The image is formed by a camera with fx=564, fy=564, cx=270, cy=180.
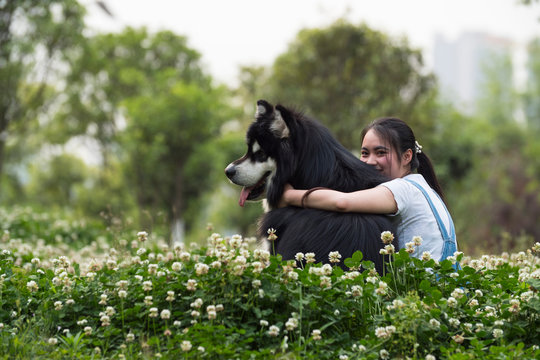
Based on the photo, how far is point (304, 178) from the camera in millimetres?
4453

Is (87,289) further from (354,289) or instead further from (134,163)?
(134,163)

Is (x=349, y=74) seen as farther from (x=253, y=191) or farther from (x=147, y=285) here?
(x=147, y=285)

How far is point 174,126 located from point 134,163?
4.40 m

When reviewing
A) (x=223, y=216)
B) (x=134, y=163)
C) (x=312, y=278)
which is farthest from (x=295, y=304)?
(x=223, y=216)

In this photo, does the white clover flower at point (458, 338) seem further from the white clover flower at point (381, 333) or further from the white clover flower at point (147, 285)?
the white clover flower at point (147, 285)

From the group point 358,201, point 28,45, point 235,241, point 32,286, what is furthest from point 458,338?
point 28,45

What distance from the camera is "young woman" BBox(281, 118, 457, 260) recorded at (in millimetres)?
4016

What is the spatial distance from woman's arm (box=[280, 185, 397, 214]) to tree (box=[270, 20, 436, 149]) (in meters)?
16.0

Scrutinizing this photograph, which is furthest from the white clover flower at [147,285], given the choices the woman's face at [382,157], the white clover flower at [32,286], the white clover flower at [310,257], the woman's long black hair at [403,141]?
the woman's long black hair at [403,141]

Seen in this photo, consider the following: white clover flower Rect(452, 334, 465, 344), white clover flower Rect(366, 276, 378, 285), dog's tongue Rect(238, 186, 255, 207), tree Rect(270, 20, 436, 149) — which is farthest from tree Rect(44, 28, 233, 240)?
white clover flower Rect(452, 334, 465, 344)

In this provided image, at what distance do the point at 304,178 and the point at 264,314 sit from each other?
1533mm

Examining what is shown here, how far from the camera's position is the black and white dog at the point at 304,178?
4031mm

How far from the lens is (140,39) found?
29.3 m

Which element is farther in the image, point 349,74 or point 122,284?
point 349,74
